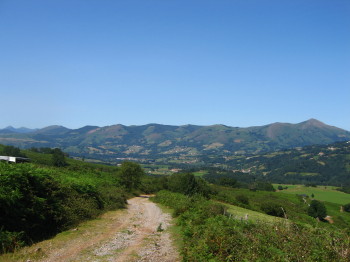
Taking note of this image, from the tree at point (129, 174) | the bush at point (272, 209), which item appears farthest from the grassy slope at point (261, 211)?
the tree at point (129, 174)

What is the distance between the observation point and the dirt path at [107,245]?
48.9ft

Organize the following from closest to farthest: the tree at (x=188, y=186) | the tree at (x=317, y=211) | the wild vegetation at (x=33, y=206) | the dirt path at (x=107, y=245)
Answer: the dirt path at (x=107, y=245), the wild vegetation at (x=33, y=206), the tree at (x=188, y=186), the tree at (x=317, y=211)

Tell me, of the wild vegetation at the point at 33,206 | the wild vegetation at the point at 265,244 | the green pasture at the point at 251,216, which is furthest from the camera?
the green pasture at the point at 251,216

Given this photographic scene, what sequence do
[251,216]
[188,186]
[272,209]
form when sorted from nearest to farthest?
[251,216]
[188,186]
[272,209]

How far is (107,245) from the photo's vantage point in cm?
1738

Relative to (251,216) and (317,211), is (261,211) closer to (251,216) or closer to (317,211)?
(251,216)

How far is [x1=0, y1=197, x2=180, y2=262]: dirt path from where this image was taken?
48.9ft

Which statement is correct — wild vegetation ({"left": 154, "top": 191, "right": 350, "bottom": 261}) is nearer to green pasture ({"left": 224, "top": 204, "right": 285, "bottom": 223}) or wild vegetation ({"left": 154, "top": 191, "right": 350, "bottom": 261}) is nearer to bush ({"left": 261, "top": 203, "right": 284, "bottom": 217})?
green pasture ({"left": 224, "top": 204, "right": 285, "bottom": 223})

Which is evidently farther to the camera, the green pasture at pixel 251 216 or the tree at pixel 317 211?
the tree at pixel 317 211

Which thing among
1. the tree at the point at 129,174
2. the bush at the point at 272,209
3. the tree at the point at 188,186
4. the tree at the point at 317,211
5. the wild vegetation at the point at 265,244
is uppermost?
the wild vegetation at the point at 265,244

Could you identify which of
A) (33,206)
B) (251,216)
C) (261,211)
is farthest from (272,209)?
(33,206)

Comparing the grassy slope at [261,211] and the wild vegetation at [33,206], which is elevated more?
the wild vegetation at [33,206]

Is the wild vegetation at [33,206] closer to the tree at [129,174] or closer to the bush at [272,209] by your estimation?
the tree at [129,174]

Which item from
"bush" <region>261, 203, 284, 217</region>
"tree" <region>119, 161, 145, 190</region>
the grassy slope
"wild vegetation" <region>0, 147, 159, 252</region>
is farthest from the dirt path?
"bush" <region>261, 203, 284, 217</region>
